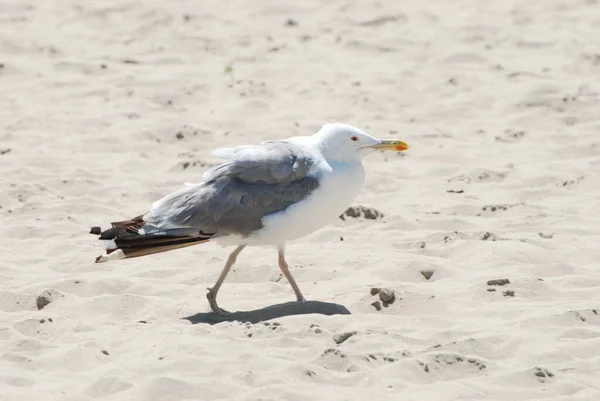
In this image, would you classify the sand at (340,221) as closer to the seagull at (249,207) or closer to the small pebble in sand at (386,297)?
the small pebble in sand at (386,297)

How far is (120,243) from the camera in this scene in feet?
19.2

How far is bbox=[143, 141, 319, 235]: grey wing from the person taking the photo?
5.90 m

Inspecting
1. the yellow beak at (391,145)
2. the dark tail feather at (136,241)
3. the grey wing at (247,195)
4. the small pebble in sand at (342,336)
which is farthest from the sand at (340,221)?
the yellow beak at (391,145)

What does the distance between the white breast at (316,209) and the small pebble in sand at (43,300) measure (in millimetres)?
1076

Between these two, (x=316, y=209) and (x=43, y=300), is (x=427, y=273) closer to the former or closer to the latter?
(x=316, y=209)

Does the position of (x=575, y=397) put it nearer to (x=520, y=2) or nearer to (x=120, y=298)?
(x=120, y=298)

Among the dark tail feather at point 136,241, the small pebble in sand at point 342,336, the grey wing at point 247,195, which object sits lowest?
the small pebble in sand at point 342,336

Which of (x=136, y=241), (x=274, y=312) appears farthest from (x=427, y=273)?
(x=136, y=241)

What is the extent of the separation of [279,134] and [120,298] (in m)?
3.31

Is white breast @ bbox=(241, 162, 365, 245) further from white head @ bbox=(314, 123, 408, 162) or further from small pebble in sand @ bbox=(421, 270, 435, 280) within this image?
small pebble in sand @ bbox=(421, 270, 435, 280)

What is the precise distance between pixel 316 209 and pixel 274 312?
1.83 ft

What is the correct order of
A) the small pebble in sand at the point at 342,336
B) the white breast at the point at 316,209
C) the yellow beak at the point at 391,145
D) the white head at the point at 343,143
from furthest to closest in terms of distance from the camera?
the yellow beak at the point at 391,145, the white head at the point at 343,143, the white breast at the point at 316,209, the small pebble in sand at the point at 342,336

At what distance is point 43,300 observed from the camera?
6.03 metres

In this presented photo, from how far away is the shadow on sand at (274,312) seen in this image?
579 cm
